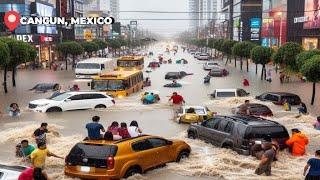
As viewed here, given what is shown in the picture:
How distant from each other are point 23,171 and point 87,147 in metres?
2.34

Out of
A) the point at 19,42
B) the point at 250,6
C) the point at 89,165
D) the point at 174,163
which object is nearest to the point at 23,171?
the point at 89,165

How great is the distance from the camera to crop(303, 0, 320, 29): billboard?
75794 mm

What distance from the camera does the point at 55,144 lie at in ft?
71.2

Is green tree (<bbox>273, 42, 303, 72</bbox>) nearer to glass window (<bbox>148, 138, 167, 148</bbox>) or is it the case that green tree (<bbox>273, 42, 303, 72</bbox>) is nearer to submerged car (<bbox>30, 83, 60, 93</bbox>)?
submerged car (<bbox>30, 83, 60, 93</bbox>)

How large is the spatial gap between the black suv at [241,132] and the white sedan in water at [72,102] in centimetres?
1433

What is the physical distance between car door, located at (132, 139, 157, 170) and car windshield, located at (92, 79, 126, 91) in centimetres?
2330

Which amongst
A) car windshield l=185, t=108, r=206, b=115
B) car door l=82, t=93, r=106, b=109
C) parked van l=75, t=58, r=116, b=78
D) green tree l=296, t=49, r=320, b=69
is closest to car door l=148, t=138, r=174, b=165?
car windshield l=185, t=108, r=206, b=115

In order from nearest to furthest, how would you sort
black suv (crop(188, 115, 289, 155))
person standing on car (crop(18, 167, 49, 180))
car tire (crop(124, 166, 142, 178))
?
1. person standing on car (crop(18, 167, 49, 180))
2. car tire (crop(124, 166, 142, 178))
3. black suv (crop(188, 115, 289, 155))

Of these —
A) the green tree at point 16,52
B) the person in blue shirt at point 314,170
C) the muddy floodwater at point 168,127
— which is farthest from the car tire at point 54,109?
the person in blue shirt at point 314,170

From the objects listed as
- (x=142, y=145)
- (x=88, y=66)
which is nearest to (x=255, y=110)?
(x=142, y=145)

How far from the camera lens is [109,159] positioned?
14523 millimetres

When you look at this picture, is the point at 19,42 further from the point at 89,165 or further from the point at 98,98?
the point at 89,165

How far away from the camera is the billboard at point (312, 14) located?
249ft

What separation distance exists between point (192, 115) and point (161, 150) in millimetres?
11788
